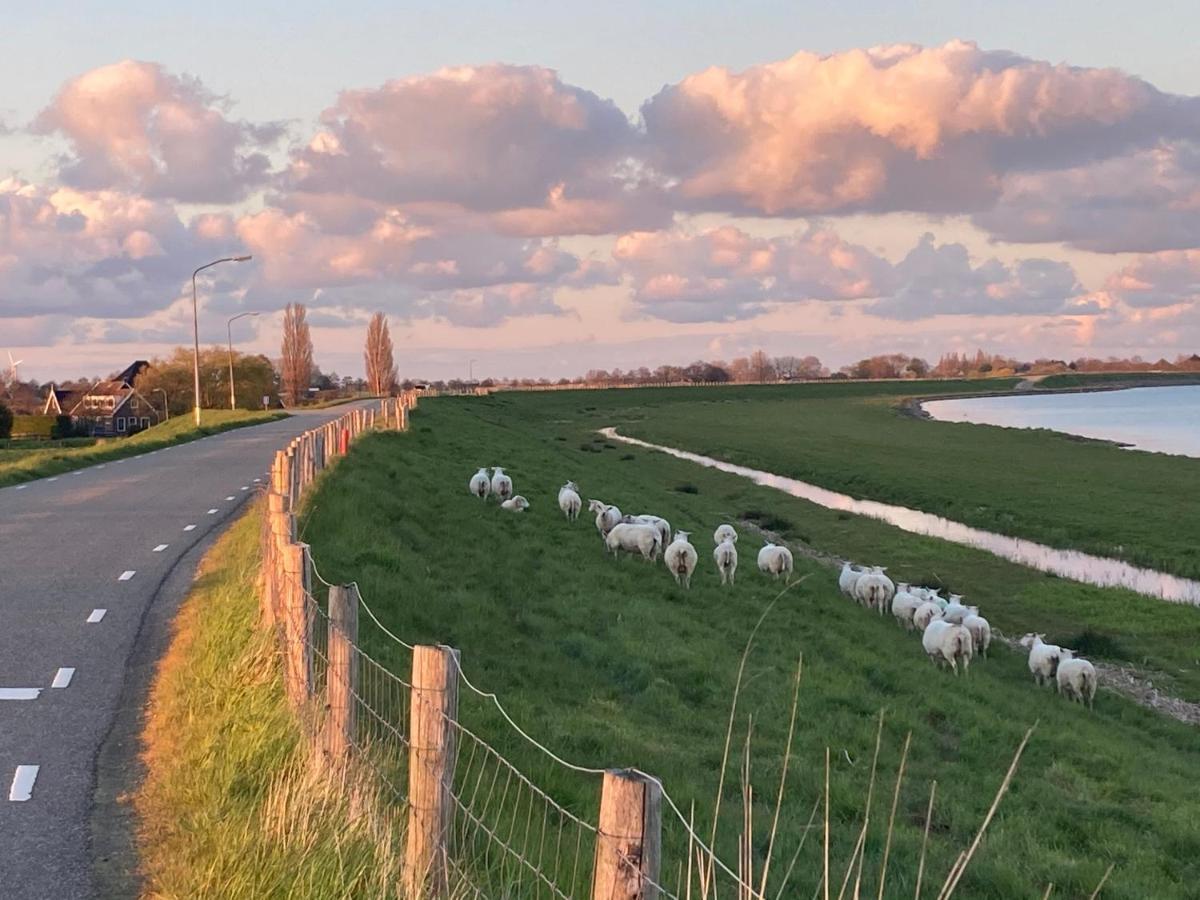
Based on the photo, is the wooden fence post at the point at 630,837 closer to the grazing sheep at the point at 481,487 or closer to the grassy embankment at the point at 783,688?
the grassy embankment at the point at 783,688

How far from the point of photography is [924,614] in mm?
20203

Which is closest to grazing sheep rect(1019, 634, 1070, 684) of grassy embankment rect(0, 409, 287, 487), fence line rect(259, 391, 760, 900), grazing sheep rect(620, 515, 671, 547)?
grazing sheep rect(620, 515, 671, 547)

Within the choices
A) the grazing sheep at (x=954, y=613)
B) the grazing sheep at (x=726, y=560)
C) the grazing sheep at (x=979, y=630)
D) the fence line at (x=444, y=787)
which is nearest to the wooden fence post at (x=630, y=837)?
the fence line at (x=444, y=787)

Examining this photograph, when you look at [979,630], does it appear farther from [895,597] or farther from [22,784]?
[22,784]

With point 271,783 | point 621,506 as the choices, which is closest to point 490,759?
point 271,783

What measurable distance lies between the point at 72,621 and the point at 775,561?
45.3 feet

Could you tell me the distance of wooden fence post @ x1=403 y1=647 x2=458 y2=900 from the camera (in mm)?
5227

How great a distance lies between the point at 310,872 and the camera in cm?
534

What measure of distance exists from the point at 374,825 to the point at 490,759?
3.06m

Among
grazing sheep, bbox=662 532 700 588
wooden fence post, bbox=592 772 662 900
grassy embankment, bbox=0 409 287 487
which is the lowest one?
grazing sheep, bbox=662 532 700 588

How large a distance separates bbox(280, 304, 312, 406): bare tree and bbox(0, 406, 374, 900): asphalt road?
101m

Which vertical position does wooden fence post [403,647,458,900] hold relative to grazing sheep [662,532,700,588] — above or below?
above

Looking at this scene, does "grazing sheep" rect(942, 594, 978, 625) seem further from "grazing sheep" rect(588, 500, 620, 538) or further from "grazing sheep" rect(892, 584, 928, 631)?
"grazing sheep" rect(588, 500, 620, 538)

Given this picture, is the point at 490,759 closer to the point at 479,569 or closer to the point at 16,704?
the point at 16,704
